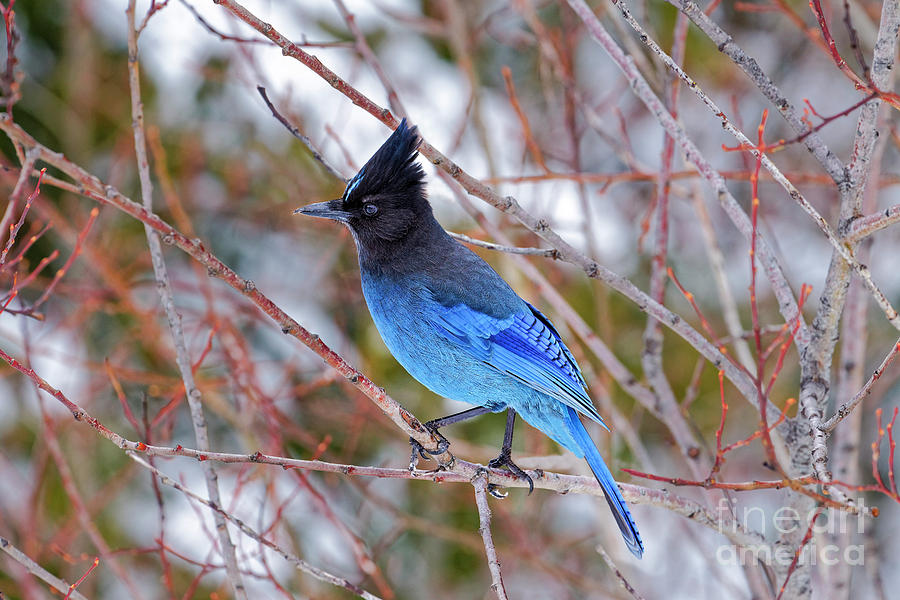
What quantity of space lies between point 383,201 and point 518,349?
0.66 metres

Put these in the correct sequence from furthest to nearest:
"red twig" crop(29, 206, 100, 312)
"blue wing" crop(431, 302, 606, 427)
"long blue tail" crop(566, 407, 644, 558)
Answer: "blue wing" crop(431, 302, 606, 427) → "long blue tail" crop(566, 407, 644, 558) → "red twig" crop(29, 206, 100, 312)

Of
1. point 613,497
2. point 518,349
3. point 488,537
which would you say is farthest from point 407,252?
point 488,537

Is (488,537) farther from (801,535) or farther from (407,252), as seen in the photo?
(407,252)

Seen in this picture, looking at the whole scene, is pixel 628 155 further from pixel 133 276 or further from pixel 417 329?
pixel 133 276

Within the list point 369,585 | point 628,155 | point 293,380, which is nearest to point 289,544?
point 369,585

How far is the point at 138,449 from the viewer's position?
1.89m

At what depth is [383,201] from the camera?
2941 millimetres

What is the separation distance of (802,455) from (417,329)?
1.17 metres

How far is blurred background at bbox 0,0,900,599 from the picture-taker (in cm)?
500

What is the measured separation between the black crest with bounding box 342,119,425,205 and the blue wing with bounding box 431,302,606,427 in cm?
44

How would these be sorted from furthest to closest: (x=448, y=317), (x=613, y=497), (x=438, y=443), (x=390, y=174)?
1. (x=390, y=174)
2. (x=448, y=317)
3. (x=613, y=497)
4. (x=438, y=443)

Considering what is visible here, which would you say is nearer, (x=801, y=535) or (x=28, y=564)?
(x=28, y=564)

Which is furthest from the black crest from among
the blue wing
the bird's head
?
the blue wing

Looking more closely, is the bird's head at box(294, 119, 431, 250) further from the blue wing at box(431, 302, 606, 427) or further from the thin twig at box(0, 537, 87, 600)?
the thin twig at box(0, 537, 87, 600)
